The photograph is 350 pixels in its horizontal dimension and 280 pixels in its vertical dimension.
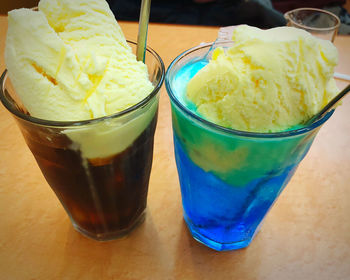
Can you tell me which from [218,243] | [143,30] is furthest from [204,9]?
[218,243]

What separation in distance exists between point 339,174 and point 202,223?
40 centimetres

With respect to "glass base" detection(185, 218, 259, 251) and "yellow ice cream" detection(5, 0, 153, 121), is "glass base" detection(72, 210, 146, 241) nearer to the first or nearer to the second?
"glass base" detection(185, 218, 259, 251)

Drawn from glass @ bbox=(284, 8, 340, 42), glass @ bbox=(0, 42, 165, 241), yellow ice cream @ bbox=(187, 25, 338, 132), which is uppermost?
yellow ice cream @ bbox=(187, 25, 338, 132)

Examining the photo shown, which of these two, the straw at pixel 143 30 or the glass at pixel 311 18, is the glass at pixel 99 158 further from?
the glass at pixel 311 18

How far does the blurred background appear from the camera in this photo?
1.56 meters

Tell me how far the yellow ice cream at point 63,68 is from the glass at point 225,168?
0.09m

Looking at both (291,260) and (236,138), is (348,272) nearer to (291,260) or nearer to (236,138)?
(291,260)

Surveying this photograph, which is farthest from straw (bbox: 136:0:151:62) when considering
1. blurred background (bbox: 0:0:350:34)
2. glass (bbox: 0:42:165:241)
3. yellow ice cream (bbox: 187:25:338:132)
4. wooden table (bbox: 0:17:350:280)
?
blurred background (bbox: 0:0:350:34)

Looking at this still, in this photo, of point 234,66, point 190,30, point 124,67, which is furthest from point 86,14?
point 190,30

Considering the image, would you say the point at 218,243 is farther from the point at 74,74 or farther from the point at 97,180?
the point at 74,74

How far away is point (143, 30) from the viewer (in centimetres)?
53

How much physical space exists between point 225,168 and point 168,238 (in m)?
0.26

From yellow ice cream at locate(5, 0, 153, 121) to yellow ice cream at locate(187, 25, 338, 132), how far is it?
13 centimetres

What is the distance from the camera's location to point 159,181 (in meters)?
0.77
